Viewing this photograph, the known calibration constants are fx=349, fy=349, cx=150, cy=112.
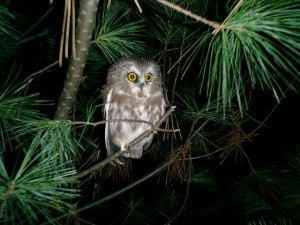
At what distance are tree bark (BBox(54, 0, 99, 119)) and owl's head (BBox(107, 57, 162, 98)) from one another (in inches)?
41.0

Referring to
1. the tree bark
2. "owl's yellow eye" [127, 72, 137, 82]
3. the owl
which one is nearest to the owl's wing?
the owl

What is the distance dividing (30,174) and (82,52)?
16.5 inches

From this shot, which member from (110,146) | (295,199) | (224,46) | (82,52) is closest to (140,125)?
(110,146)

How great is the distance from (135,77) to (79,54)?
135 centimetres

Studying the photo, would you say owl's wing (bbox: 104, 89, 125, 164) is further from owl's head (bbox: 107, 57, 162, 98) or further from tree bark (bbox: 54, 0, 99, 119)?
tree bark (bbox: 54, 0, 99, 119)

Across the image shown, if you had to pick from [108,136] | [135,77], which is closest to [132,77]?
[135,77]

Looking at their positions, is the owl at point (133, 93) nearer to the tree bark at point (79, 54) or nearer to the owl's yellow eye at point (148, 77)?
the owl's yellow eye at point (148, 77)

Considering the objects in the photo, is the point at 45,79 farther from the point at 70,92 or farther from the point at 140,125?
the point at 70,92

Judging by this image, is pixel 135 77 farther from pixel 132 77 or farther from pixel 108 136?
pixel 108 136

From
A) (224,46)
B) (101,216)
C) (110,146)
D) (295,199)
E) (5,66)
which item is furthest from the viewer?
(101,216)

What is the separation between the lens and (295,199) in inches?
73.5

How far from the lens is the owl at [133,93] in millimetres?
2447

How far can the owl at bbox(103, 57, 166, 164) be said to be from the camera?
2447mm

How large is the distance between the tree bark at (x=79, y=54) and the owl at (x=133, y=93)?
1031 mm
